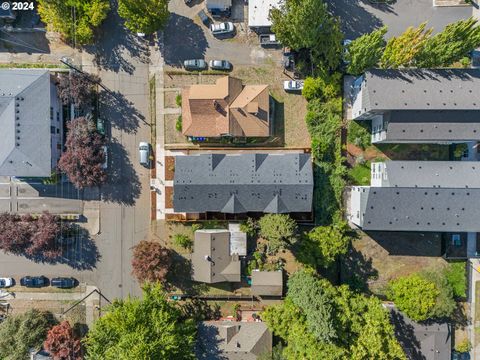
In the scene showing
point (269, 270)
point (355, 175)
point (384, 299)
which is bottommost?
point (384, 299)

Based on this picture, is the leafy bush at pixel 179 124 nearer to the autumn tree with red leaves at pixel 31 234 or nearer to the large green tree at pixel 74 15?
the large green tree at pixel 74 15

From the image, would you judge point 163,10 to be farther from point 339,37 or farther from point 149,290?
point 149,290

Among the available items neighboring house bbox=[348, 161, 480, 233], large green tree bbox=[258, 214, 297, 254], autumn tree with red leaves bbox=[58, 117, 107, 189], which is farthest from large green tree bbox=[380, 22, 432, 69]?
autumn tree with red leaves bbox=[58, 117, 107, 189]

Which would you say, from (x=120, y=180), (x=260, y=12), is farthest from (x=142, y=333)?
(x=260, y=12)

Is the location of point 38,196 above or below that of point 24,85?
below

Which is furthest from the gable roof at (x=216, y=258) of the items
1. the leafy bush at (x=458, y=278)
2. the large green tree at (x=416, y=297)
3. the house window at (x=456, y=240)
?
the house window at (x=456, y=240)

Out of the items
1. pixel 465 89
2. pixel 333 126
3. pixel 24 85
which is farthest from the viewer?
pixel 333 126

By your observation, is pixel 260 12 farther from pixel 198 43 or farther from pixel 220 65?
pixel 198 43

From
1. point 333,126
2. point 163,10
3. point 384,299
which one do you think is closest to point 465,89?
point 333,126
